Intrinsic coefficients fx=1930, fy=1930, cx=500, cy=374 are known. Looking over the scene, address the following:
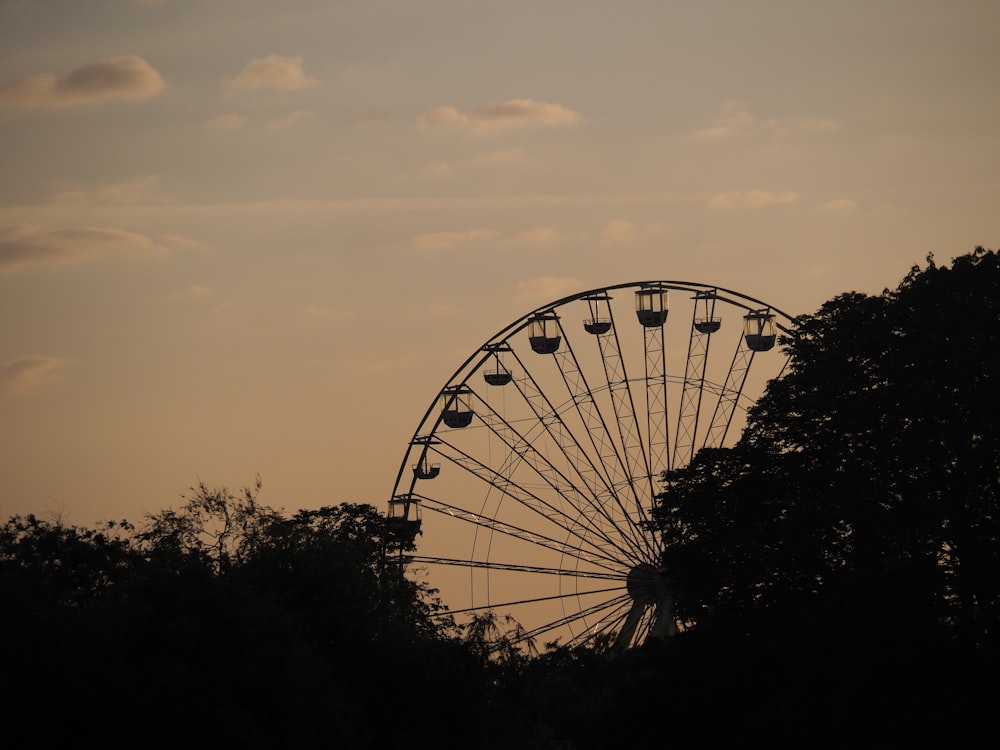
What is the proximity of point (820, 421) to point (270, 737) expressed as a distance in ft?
66.0

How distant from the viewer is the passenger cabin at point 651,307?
71.6m

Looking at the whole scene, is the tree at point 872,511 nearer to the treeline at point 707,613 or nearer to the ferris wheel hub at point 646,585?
the treeline at point 707,613

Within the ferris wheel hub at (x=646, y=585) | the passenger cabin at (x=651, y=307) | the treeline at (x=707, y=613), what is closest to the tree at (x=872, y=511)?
the treeline at (x=707, y=613)

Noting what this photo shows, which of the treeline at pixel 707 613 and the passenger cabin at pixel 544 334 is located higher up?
the passenger cabin at pixel 544 334

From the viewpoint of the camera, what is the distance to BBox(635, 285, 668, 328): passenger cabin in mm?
71625

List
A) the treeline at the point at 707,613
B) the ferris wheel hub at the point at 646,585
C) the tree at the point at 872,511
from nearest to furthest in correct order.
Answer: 1. the treeline at the point at 707,613
2. the tree at the point at 872,511
3. the ferris wheel hub at the point at 646,585

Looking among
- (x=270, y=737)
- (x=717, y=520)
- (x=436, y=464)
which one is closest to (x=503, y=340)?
(x=436, y=464)

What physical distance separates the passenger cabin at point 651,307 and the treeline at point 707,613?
12.6 meters

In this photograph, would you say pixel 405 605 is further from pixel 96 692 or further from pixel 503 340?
pixel 503 340

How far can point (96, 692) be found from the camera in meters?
Answer: 43.8

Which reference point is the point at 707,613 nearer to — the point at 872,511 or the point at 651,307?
the point at 872,511

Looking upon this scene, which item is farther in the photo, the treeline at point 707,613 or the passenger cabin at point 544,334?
the passenger cabin at point 544,334

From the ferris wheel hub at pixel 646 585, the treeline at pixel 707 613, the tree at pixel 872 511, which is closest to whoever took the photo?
the treeline at pixel 707 613

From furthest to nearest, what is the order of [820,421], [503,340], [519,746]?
1. [503,340]
2. [820,421]
3. [519,746]
